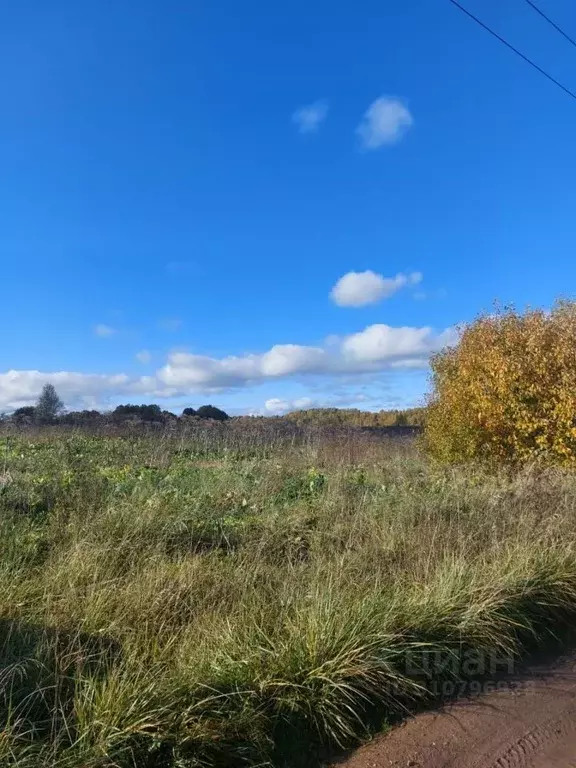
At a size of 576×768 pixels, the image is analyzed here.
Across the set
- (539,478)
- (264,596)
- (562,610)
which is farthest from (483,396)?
(264,596)

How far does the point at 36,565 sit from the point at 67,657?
1978 mm

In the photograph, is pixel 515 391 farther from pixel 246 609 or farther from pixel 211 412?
pixel 211 412

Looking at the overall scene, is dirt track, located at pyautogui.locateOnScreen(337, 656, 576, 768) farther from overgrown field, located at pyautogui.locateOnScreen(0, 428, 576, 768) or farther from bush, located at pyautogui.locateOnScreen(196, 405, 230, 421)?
bush, located at pyautogui.locateOnScreen(196, 405, 230, 421)

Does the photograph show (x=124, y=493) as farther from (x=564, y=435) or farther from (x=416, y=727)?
(x=564, y=435)

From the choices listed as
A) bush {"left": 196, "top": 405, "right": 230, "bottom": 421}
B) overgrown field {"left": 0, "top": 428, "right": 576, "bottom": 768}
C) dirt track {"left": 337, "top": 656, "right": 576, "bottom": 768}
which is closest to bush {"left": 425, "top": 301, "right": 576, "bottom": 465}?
overgrown field {"left": 0, "top": 428, "right": 576, "bottom": 768}

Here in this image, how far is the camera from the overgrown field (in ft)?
9.87

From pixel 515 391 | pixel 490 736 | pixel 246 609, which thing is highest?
pixel 515 391

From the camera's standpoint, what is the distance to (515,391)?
11742 millimetres

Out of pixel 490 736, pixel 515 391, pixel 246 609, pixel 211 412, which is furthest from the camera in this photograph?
pixel 211 412

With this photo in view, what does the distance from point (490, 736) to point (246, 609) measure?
1.81m

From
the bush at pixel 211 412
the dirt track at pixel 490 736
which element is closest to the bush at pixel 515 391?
the dirt track at pixel 490 736

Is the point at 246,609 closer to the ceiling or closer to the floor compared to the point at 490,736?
closer to the ceiling

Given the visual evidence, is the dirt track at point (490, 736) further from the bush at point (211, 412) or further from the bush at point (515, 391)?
the bush at point (211, 412)

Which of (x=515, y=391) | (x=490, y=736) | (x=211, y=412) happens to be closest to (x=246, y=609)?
(x=490, y=736)
